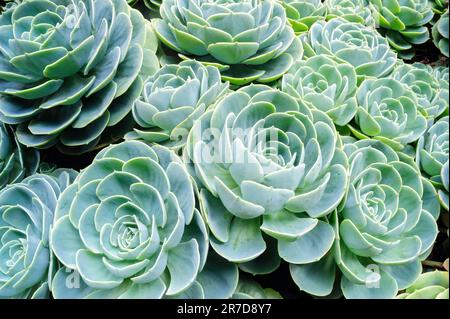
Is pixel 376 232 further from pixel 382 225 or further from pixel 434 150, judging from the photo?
pixel 434 150

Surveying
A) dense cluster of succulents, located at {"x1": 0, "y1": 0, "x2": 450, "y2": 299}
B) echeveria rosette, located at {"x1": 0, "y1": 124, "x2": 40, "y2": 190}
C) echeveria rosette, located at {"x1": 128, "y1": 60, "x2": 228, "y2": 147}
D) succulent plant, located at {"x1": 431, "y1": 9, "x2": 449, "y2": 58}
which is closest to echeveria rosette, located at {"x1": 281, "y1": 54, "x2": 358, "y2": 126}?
dense cluster of succulents, located at {"x1": 0, "y1": 0, "x2": 450, "y2": 299}

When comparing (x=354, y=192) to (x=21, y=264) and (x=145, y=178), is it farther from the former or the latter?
(x=21, y=264)

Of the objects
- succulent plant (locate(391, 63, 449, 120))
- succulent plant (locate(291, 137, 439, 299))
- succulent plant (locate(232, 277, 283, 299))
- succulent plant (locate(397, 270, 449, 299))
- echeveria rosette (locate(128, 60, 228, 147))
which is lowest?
succulent plant (locate(232, 277, 283, 299))

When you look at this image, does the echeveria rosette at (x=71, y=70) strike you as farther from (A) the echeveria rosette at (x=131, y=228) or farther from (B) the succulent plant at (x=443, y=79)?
(B) the succulent plant at (x=443, y=79)

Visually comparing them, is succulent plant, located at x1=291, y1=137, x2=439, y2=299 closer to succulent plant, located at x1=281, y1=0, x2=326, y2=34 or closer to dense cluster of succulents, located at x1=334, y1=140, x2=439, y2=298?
dense cluster of succulents, located at x1=334, y1=140, x2=439, y2=298

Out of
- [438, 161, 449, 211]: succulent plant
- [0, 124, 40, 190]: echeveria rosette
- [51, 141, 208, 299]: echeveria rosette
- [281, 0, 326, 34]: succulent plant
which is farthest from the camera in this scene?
[281, 0, 326, 34]: succulent plant

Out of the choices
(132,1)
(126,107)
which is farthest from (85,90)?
(132,1)
